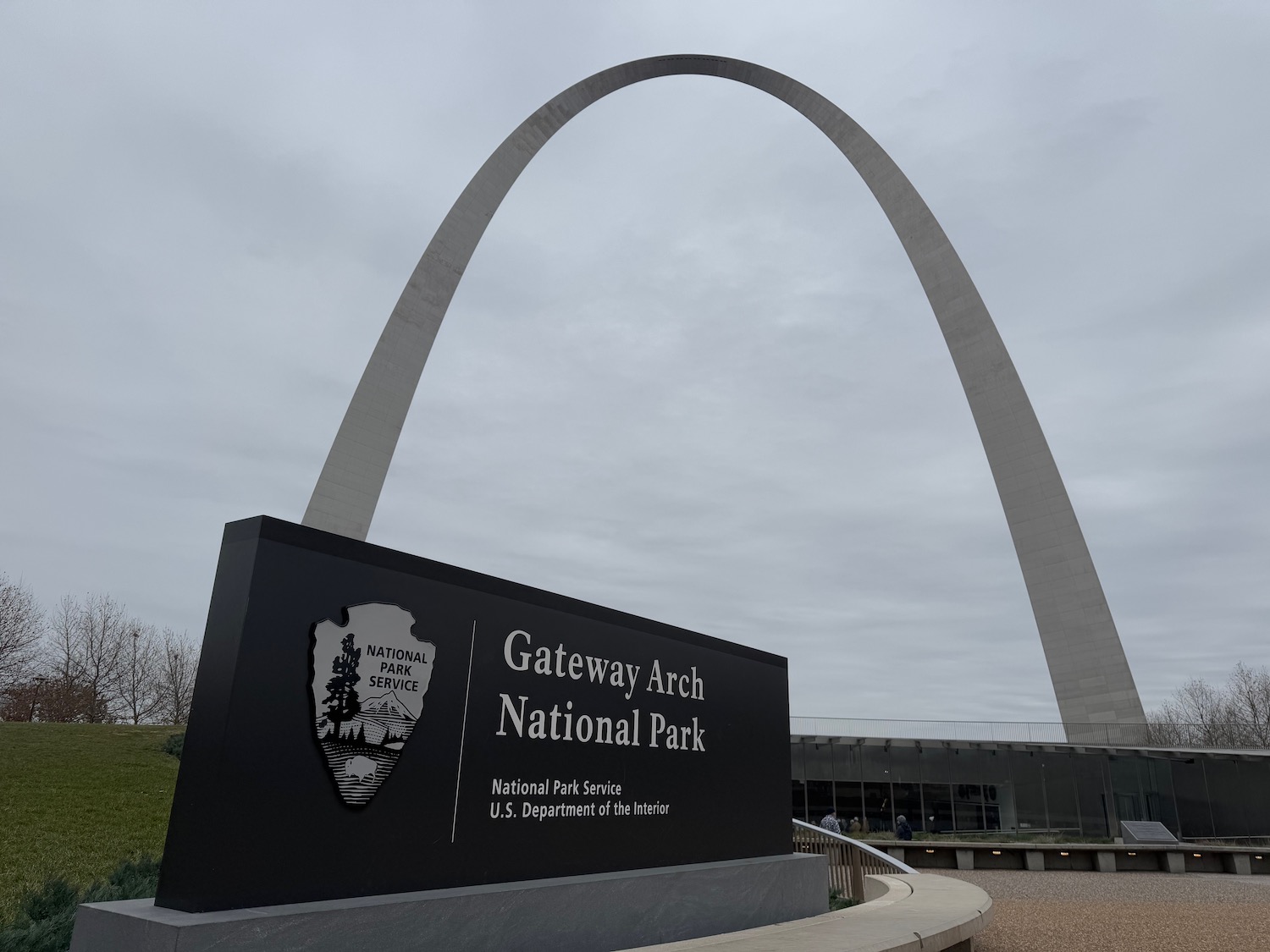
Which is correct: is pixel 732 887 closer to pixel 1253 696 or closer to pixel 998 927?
pixel 998 927

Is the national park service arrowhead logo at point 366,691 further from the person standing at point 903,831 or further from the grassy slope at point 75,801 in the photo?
the person standing at point 903,831

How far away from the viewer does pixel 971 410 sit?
3266 cm

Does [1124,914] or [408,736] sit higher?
[408,736]

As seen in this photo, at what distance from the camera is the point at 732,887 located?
7.93m

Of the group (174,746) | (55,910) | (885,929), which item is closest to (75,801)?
(174,746)

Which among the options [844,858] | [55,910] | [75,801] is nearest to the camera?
[55,910]

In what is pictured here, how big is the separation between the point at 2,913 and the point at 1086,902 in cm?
1619

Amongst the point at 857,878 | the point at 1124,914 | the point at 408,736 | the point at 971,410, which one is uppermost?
the point at 971,410

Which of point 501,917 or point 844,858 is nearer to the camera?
point 501,917

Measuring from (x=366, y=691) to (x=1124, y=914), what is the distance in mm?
13349

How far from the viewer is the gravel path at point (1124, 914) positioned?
1038 centimetres

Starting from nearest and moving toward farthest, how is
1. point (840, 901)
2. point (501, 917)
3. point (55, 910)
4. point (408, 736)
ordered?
point (408, 736) → point (501, 917) → point (55, 910) → point (840, 901)

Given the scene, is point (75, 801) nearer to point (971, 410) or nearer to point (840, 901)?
point (840, 901)

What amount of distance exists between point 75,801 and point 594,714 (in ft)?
45.7
